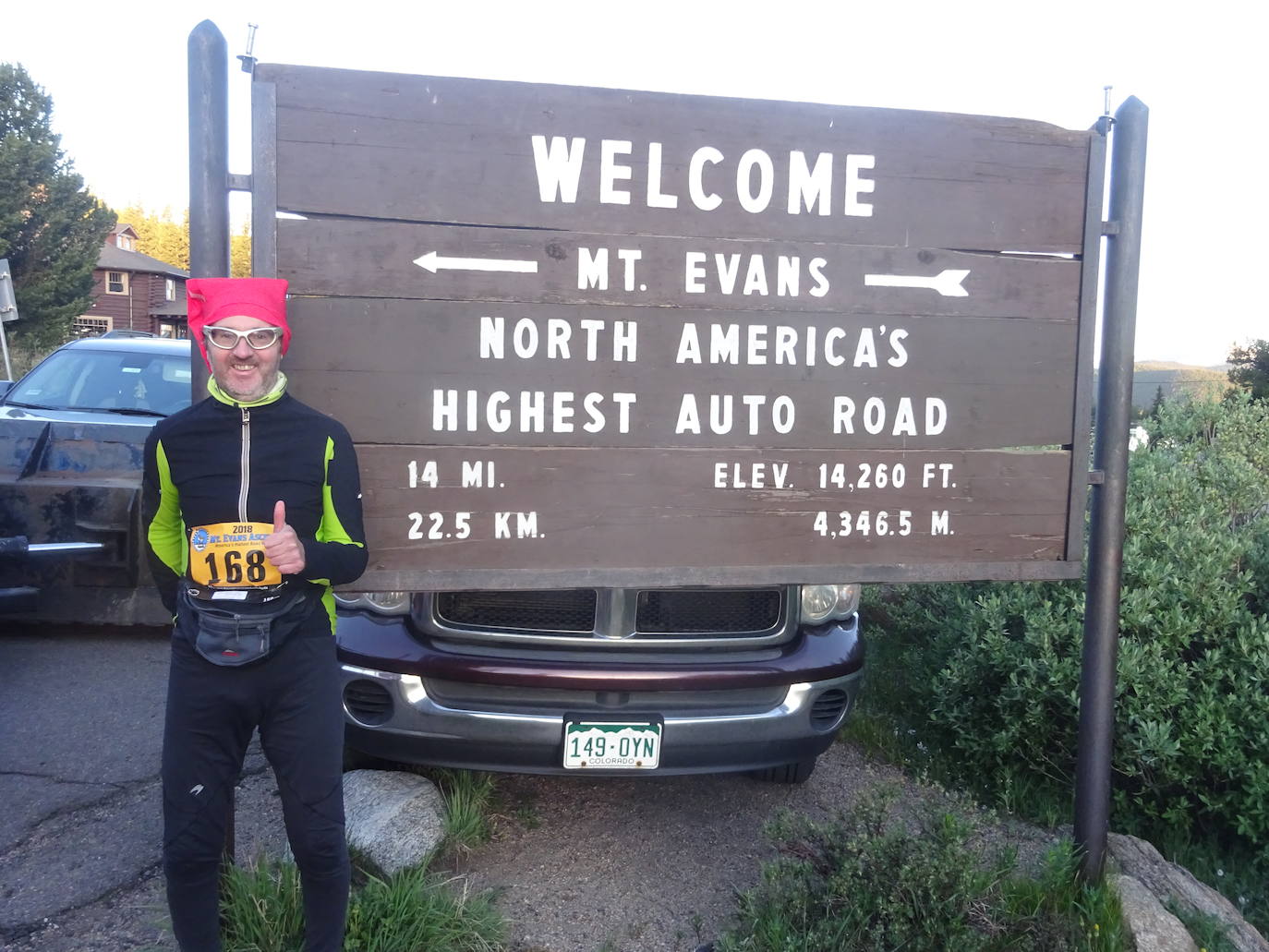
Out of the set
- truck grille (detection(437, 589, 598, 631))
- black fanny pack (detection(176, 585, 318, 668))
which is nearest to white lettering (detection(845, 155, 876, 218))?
truck grille (detection(437, 589, 598, 631))

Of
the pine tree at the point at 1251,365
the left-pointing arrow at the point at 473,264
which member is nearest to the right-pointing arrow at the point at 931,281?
the left-pointing arrow at the point at 473,264

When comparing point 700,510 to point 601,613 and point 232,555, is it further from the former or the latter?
point 232,555

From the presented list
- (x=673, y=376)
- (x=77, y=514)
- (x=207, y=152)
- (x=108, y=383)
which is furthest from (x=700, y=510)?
(x=108, y=383)

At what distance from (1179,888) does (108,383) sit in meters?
6.28

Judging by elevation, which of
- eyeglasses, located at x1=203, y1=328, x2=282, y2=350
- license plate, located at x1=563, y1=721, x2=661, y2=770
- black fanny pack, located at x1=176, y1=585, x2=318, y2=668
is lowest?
license plate, located at x1=563, y1=721, x2=661, y2=770

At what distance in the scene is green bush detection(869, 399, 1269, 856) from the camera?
349cm

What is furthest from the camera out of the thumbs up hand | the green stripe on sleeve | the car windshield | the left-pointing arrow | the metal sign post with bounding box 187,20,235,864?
the car windshield

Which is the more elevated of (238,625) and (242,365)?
(242,365)

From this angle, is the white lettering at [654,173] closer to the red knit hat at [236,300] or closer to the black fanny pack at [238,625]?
the red knit hat at [236,300]

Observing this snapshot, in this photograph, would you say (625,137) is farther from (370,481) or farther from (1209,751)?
(1209,751)

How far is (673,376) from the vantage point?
108 inches

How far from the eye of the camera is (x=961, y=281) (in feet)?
9.46

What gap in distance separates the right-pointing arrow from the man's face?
5.34 ft

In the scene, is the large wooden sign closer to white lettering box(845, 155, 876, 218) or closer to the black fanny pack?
white lettering box(845, 155, 876, 218)
